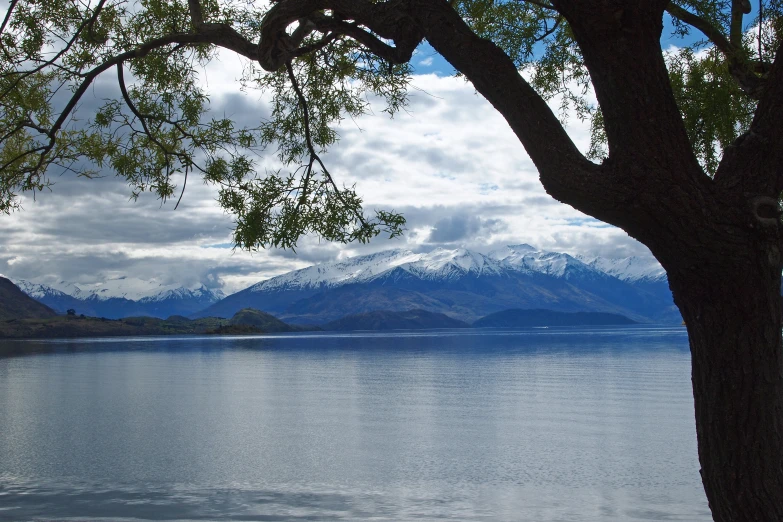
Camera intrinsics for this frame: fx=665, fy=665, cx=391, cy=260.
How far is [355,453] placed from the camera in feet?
93.7

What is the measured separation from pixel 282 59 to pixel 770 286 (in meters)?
4.83

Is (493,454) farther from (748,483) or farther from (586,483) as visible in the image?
(748,483)

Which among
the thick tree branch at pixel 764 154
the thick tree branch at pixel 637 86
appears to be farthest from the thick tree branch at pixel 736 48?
the thick tree branch at pixel 637 86

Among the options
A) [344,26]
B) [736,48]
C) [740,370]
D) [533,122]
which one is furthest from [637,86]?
[736,48]

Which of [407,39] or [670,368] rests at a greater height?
[407,39]

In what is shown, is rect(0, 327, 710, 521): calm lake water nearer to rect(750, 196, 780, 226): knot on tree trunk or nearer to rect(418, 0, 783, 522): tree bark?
rect(418, 0, 783, 522): tree bark

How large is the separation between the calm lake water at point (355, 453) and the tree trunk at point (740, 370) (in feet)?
50.9

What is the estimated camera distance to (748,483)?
183 inches

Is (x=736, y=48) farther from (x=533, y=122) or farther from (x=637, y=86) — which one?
(x=533, y=122)

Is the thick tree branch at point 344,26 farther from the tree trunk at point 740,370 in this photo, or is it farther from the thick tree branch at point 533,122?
the tree trunk at point 740,370

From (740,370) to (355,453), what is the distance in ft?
83.5

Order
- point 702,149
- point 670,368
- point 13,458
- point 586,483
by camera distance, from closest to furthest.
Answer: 1. point 702,149
2. point 586,483
3. point 13,458
4. point 670,368

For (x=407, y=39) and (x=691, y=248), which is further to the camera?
(x=407, y=39)

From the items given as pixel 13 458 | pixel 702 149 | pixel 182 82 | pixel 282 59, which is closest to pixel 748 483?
pixel 282 59
